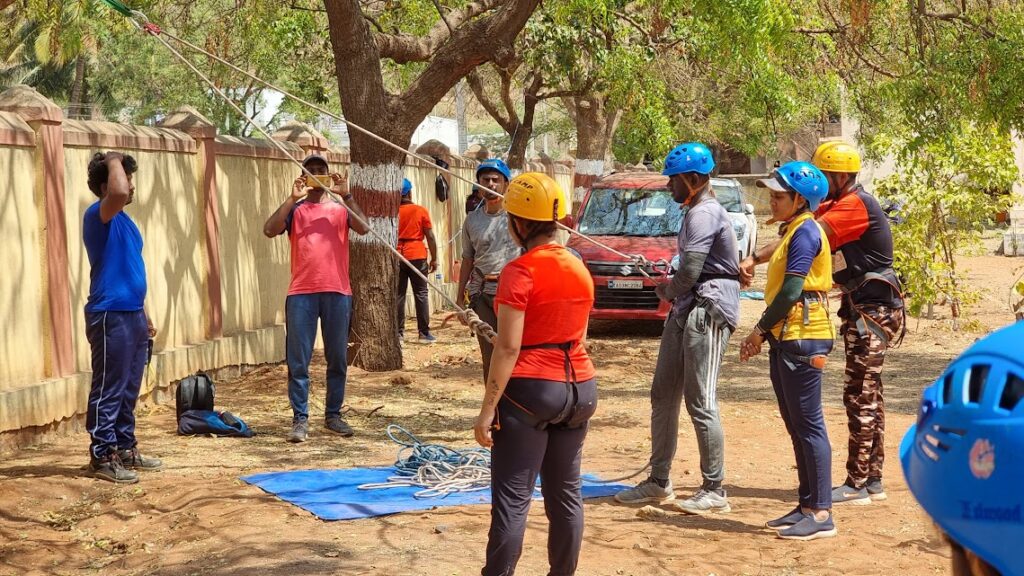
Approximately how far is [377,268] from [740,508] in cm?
537

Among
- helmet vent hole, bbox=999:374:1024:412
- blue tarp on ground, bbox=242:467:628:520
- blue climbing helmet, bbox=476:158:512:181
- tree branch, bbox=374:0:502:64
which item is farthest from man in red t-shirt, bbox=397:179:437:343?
helmet vent hole, bbox=999:374:1024:412

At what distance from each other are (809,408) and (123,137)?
596 cm

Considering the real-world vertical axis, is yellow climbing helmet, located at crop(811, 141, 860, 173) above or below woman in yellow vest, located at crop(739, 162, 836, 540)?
above

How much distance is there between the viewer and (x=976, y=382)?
4.58ft

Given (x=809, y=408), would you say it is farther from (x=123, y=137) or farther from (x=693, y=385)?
(x=123, y=137)

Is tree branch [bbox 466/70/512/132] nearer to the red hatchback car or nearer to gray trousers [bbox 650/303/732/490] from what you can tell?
the red hatchback car

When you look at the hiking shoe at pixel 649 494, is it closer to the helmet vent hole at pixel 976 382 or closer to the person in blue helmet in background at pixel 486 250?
the person in blue helmet in background at pixel 486 250

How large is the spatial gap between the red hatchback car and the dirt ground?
4.61 m

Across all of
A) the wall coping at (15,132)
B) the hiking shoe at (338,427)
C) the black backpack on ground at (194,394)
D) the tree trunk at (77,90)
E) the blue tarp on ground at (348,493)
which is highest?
the tree trunk at (77,90)

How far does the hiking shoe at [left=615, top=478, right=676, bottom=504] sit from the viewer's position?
22.1ft

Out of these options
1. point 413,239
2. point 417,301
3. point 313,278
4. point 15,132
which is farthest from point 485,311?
point 417,301

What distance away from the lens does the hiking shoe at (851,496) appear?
22.1 ft

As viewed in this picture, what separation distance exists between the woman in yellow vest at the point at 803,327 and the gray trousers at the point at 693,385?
12.4 inches

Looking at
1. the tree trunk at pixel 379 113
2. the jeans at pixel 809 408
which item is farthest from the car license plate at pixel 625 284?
the jeans at pixel 809 408
